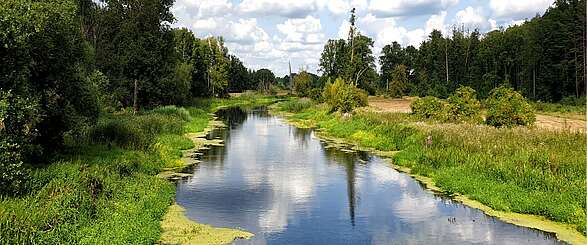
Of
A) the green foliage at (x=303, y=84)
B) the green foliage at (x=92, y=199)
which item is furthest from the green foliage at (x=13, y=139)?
the green foliage at (x=303, y=84)

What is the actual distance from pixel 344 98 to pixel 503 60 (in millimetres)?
40851

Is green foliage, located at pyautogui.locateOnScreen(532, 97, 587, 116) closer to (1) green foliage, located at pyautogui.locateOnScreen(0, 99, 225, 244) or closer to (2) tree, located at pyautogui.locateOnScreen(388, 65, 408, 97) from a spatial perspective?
(2) tree, located at pyautogui.locateOnScreen(388, 65, 408, 97)

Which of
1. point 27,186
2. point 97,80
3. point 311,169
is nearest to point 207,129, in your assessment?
point 97,80

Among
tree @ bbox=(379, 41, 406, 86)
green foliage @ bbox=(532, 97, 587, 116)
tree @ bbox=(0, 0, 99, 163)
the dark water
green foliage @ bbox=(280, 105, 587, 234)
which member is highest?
tree @ bbox=(379, 41, 406, 86)

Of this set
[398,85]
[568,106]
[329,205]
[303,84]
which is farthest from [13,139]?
[303,84]

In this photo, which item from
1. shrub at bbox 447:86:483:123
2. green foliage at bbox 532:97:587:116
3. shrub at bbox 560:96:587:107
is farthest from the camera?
shrub at bbox 560:96:587:107

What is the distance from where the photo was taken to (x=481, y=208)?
55.5 feet

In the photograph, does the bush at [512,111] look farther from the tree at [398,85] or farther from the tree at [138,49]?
the tree at [398,85]

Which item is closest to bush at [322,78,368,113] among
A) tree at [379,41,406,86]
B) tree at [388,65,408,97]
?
tree at [388,65,408,97]

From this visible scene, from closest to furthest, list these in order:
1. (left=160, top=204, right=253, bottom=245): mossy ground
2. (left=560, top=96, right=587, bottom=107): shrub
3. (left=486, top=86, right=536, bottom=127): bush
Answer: (left=160, top=204, right=253, bottom=245): mossy ground < (left=486, top=86, right=536, bottom=127): bush < (left=560, top=96, right=587, bottom=107): shrub

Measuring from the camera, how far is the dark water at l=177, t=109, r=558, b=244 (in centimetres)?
1423

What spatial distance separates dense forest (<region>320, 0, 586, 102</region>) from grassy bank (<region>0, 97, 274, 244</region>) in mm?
47565

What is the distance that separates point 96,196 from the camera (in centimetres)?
1473

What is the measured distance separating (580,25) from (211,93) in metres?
61.6
